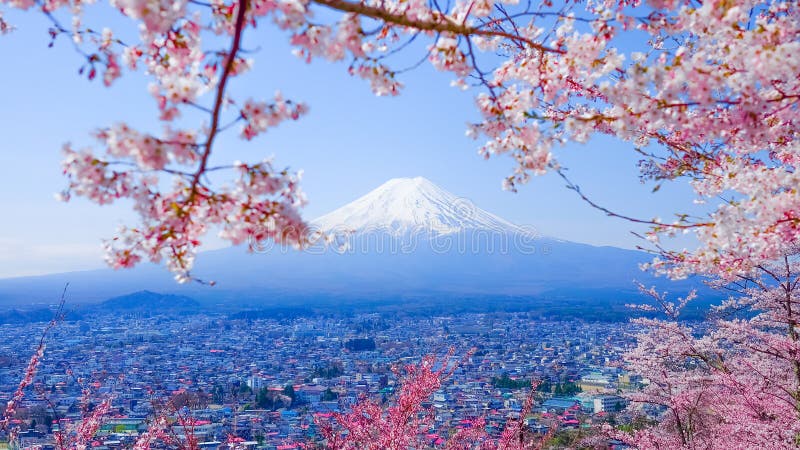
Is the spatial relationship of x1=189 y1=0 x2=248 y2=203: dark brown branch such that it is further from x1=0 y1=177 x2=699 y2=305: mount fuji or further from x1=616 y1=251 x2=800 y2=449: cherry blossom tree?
x1=0 y1=177 x2=699 y2=305: mount fuji

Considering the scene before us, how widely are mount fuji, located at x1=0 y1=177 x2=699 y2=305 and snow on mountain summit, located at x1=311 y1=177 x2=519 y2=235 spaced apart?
13 cm

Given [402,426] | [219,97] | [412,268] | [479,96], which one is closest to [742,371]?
[402,426]

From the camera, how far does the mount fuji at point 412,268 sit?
57.3m

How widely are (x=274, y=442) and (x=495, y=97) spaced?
7006mm

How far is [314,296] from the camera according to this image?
5444 cm

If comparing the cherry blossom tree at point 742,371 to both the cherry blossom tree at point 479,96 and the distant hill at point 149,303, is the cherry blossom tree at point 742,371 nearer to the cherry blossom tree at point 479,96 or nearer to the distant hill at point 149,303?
the cherry blossom tree at point 479,96

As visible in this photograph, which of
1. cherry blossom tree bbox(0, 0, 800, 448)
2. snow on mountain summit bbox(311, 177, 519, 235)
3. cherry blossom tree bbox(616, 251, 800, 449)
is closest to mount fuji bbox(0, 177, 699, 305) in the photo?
snow on mountain summit bbox(311, 177, 519, 235)

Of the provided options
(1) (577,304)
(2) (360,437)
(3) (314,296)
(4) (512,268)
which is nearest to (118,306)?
(3) (314,296)

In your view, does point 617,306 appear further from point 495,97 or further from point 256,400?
point 495,97

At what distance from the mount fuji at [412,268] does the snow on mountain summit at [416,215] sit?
0.13 m

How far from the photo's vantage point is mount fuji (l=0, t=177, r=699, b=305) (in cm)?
5728

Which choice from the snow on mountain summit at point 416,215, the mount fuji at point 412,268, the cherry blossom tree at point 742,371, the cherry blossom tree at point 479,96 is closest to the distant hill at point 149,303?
the mount fuji at point 412,268

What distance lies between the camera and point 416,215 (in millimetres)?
62844

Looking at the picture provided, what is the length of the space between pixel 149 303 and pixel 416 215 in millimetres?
31709
